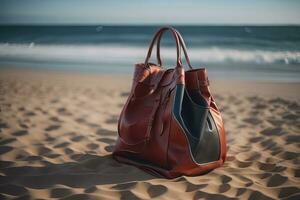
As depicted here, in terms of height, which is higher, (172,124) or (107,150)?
(172,124)

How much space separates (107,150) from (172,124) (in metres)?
0.97

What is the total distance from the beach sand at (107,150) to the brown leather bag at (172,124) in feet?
0.33

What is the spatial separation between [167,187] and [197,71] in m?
0.81

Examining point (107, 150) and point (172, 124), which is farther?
point (107, 150)

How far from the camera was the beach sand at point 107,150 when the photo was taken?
2.32 meters

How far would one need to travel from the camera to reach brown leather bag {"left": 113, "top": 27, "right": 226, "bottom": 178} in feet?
7.93

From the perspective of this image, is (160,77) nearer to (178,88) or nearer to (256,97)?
(178,88)

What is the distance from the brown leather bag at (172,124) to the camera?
7.93ft

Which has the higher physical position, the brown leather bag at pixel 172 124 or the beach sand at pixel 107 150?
the brown leather bag at pixel 172 124

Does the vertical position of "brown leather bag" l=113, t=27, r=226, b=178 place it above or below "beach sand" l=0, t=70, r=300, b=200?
above

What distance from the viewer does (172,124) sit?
2416 mm

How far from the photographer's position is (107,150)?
3.19 m

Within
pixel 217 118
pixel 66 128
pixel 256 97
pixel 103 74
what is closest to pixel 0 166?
pixel 66 128

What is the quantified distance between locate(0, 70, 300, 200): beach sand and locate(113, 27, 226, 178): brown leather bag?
0.10 metres
